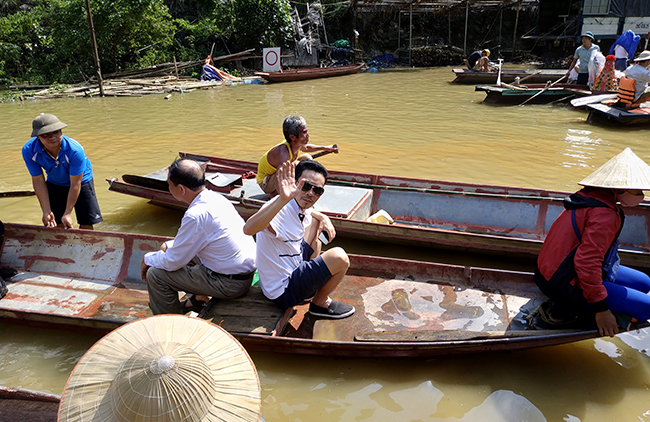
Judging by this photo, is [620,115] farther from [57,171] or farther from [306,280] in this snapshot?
[57,171]

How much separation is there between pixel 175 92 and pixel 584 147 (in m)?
15.6

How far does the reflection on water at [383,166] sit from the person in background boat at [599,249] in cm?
67

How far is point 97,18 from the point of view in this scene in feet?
64.0

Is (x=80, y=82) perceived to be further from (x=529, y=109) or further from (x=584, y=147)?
(x=584, y=147)

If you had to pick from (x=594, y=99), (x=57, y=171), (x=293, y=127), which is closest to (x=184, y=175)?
(x=293, y=127)

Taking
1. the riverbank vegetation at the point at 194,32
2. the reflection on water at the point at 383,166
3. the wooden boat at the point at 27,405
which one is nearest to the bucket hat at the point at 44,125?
the reflection on water at the point at 383,166

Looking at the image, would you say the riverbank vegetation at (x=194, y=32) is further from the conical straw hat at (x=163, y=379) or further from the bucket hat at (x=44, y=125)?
the conical straw hat at (x=163, y=379)

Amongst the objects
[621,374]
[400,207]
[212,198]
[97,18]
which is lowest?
[621,374]

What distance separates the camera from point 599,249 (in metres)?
3.03

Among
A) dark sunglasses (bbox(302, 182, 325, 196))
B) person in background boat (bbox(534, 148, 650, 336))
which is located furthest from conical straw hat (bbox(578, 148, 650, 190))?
dark sunglasses (bbox(302, 182, 325, 196))

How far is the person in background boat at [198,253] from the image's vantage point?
323 cm

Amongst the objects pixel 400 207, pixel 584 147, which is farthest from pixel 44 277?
pixel 584 147

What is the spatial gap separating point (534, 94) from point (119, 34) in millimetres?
17887

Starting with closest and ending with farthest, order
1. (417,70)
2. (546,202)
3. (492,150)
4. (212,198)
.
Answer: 1. (212,198)
2. (546,202)
3. (492,150)
4. (417,70)
